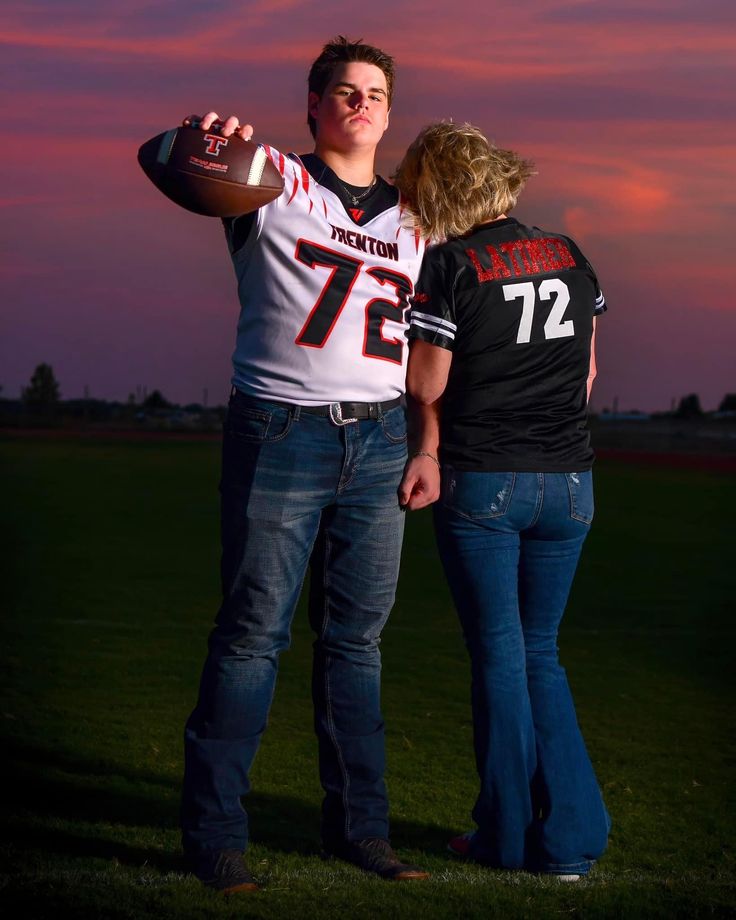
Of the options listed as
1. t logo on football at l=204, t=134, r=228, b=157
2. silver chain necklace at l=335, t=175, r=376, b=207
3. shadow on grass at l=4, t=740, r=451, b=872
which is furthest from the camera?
shadow on grass at l=4, t=740, r=451, b=872

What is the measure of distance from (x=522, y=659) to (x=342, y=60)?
1.89 m

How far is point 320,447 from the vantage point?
3619 millimetres

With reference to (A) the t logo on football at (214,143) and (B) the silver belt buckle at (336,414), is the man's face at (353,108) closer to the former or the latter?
(A) the t logo on football at (214,143)

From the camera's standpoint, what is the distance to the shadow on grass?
4.03 m

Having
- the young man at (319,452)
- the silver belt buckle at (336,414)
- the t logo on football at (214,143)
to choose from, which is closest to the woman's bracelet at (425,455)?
the young man at (319,452)

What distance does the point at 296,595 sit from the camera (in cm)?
378

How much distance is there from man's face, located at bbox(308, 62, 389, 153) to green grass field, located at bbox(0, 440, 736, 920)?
223 cm

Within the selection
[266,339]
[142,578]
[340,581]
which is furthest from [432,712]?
[142,578]

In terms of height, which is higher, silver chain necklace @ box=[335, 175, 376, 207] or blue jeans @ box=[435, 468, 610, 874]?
silver chain necklace @ box=[335, 175, 376, 207]

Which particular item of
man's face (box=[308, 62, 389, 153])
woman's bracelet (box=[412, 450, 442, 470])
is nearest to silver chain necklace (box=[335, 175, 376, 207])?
man's face (box=[308, 62, 389, 153])

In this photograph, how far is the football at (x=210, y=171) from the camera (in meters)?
3.48

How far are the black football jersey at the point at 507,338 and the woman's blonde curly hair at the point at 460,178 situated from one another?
2.3 inches

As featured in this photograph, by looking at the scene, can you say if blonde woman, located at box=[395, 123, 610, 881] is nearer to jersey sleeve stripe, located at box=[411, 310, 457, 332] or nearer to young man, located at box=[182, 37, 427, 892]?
jersey sleeve stripe, located at box=[411, 310, 457, 332]

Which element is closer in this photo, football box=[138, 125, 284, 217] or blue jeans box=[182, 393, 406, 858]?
football box=[138, 125, 284, 217]
